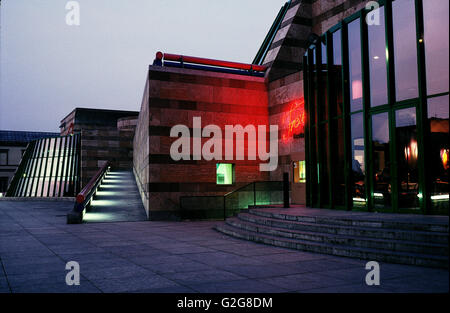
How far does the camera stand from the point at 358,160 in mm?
12984

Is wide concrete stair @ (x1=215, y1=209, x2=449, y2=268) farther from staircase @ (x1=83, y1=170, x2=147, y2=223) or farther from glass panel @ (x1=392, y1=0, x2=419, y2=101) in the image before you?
staircase @ (x1=83, y1=170, x2=147, y2=223)

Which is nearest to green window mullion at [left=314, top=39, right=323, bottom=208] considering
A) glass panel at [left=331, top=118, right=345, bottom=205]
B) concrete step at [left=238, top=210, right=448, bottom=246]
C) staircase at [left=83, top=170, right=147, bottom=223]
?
glass panel at [left=331, top=118, right=345, bottom=205]

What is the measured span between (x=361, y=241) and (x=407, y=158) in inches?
159

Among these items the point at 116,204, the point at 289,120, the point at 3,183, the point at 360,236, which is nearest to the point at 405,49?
the point at 360,236

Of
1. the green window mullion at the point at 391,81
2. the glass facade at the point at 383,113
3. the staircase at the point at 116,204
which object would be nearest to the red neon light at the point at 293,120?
the glass facade at the point at 383,113

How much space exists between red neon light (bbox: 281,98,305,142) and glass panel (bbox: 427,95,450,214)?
22.6ft

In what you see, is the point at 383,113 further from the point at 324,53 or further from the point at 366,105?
the point at 324,53

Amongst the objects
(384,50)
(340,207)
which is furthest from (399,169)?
(384,50)

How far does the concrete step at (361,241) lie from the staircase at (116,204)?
7.79 metres

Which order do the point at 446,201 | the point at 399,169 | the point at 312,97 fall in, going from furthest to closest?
the point at 312,97 < the point at 399,169 < the point at 446,201

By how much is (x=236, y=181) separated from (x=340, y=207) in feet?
20.4

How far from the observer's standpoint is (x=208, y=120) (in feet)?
60.0

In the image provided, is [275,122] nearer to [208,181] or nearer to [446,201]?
[208,181]

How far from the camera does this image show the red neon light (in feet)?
56.7
